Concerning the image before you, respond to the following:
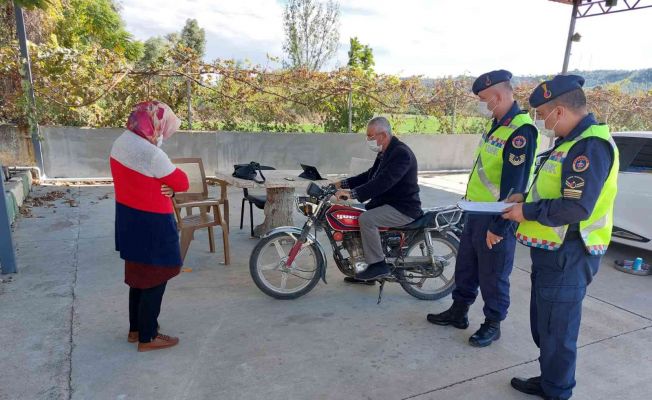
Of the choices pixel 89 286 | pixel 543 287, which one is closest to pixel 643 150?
pixel 543 287

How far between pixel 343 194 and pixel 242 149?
6.08m

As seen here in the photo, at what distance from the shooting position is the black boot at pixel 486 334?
3.20m

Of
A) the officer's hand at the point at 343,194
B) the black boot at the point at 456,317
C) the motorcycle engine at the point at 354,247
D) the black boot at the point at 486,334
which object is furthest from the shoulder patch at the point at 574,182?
the motorcycle engine at the point at 354,247

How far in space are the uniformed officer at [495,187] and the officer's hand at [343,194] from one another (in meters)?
0.93

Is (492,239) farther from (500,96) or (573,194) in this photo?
(500,96)

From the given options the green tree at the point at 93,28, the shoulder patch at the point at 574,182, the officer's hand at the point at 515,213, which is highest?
the green tree at the point at 93,28

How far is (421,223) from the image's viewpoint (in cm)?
377

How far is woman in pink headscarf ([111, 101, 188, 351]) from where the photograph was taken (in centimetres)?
262

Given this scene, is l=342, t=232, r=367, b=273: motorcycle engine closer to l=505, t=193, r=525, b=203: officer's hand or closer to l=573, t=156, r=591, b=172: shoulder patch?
l=505, t=193, r=525, b=203: officer's hand

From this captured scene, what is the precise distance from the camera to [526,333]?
3418 mm

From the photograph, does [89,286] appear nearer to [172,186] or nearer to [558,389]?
[172,186]

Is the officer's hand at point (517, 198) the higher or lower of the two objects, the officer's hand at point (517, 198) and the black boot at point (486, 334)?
the higher

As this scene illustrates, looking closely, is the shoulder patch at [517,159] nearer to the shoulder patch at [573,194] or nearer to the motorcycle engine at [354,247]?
the shoulder patch at [573,194]

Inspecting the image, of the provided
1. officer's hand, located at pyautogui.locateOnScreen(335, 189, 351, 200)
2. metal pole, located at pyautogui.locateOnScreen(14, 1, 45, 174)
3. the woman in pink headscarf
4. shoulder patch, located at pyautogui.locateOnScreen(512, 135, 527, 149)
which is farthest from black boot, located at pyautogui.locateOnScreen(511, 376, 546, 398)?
metal pole, located at pyautogui.locateOnScreen(14, 1, 45, 174)
